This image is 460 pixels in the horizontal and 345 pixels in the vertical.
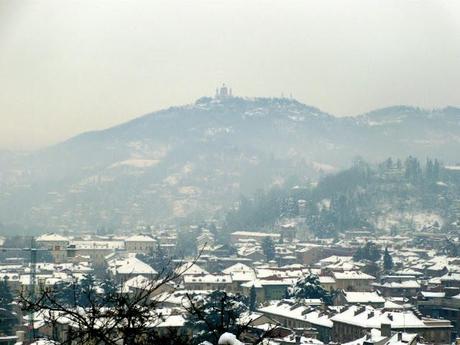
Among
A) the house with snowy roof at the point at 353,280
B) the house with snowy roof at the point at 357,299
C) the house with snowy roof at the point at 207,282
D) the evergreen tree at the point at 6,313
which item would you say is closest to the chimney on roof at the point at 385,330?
the evergreen tree at the point at 6,313

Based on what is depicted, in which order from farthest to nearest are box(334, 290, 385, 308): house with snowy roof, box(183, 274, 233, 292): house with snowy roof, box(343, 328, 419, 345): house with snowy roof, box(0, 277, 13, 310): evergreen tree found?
box(183, 274, 233, 292): house with snowy roof → box(334, 290, 385, 308): house with snowy roof → box(0, 277, 13, 310): evergreen tree → box(343, 328, 419, 345): house with snowy roof

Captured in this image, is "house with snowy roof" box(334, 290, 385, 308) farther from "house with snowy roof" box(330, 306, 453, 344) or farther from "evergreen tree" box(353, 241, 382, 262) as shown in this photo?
"evergreen tree" box(353, 241, 382, 262)

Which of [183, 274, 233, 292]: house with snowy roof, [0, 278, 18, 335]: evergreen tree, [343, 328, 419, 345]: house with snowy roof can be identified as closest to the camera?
[343, 328, 419, 345]: house with snowy roof

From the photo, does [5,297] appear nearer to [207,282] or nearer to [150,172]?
[207,282]

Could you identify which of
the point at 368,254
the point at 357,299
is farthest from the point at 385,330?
the point at 368,254

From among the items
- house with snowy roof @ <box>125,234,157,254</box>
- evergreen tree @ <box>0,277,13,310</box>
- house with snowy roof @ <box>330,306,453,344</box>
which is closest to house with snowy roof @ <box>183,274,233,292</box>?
evergreen tree @ <box>0,277,13,310</box>

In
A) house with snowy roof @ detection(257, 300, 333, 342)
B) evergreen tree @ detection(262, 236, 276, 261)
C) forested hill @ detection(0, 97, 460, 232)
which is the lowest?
evergreen tree @ detection(262, 236, 276, 261)

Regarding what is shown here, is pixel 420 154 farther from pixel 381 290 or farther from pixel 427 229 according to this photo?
pixel 381 290

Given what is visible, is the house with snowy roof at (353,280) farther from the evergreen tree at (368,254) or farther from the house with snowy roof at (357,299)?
the evergreen tree at (368,254)
